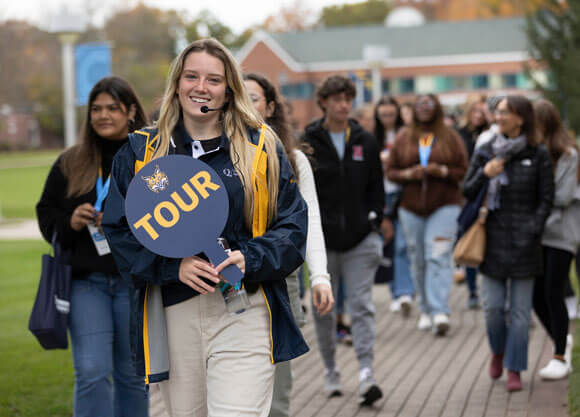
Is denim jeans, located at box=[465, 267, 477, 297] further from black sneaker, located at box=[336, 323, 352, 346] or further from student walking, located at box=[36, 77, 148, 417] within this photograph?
student walking, located at box=[36, 77, 148, 417]

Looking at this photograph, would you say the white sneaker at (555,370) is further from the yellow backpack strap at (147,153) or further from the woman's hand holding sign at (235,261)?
the yellow backpack strap at (147,153)

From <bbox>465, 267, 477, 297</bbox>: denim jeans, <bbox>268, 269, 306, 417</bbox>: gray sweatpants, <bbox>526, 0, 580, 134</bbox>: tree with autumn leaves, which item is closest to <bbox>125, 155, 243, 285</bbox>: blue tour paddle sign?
<bbox>268, 269, 306, 417</bbox>: gray sweatpants

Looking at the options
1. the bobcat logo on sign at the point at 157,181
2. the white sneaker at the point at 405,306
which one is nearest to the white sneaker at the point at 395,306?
the white sneaker at the point at 405,306

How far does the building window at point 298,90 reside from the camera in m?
73.6

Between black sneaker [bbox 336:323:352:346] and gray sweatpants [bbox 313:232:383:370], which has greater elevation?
gray sweatpants [bbox 313:232:383:370]

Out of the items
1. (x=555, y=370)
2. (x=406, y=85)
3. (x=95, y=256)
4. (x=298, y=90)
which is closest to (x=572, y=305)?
(x=555, y=370)

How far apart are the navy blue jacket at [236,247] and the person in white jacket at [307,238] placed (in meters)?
0.25

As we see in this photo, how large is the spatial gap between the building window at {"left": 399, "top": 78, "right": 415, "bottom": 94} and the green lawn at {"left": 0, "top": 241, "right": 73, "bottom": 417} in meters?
64.8

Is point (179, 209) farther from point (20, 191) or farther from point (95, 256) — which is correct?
point (20, 191)

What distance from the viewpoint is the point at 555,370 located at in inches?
261

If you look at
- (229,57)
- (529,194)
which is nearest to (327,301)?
(229,57)

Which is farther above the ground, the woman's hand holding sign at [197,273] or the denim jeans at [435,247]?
Answer: the woman's hand holding sign at [197,273]

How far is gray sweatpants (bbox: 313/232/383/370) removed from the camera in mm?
6277

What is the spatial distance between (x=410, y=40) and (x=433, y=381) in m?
72.0
